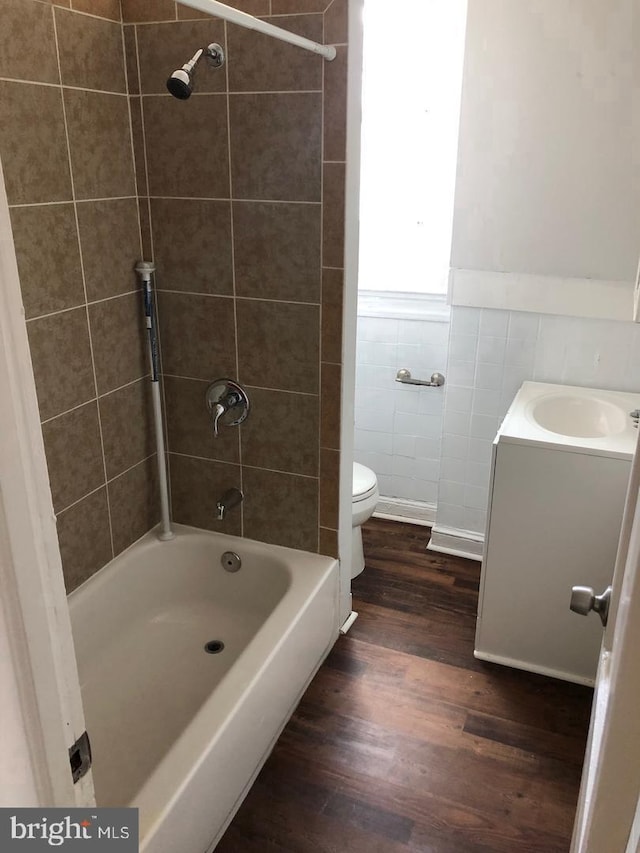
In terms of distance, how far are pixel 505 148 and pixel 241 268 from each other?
1084 millimetres

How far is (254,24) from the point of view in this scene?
155 cm

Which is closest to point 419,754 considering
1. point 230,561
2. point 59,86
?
point 230,561

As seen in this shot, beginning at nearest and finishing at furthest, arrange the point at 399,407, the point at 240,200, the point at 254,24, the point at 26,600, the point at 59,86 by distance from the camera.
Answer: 1. the point at 26,600
2. the point at 254,24
3. the point at 59,86
4. the point at 240,200
5. the point at 399,407

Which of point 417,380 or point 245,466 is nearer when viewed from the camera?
point 245,466

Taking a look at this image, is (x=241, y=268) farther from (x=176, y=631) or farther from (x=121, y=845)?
(x=121, y=845)

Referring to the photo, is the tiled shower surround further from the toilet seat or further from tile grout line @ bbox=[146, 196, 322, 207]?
the toilet seat

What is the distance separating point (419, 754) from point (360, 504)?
3.06 ft

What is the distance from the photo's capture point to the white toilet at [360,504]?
8.68 feet

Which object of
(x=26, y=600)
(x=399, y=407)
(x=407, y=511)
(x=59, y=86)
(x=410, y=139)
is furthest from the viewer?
(x=407, y=511)

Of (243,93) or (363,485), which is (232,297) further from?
(363,485)

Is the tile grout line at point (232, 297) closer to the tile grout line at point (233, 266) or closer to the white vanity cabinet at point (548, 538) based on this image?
the tile grout line at point (233, 266)

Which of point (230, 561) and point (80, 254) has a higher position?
point (80, 254)

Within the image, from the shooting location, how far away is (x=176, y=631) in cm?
236

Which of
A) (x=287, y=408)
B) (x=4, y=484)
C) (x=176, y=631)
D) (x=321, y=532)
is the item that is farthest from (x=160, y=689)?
(x=4, y=484)
